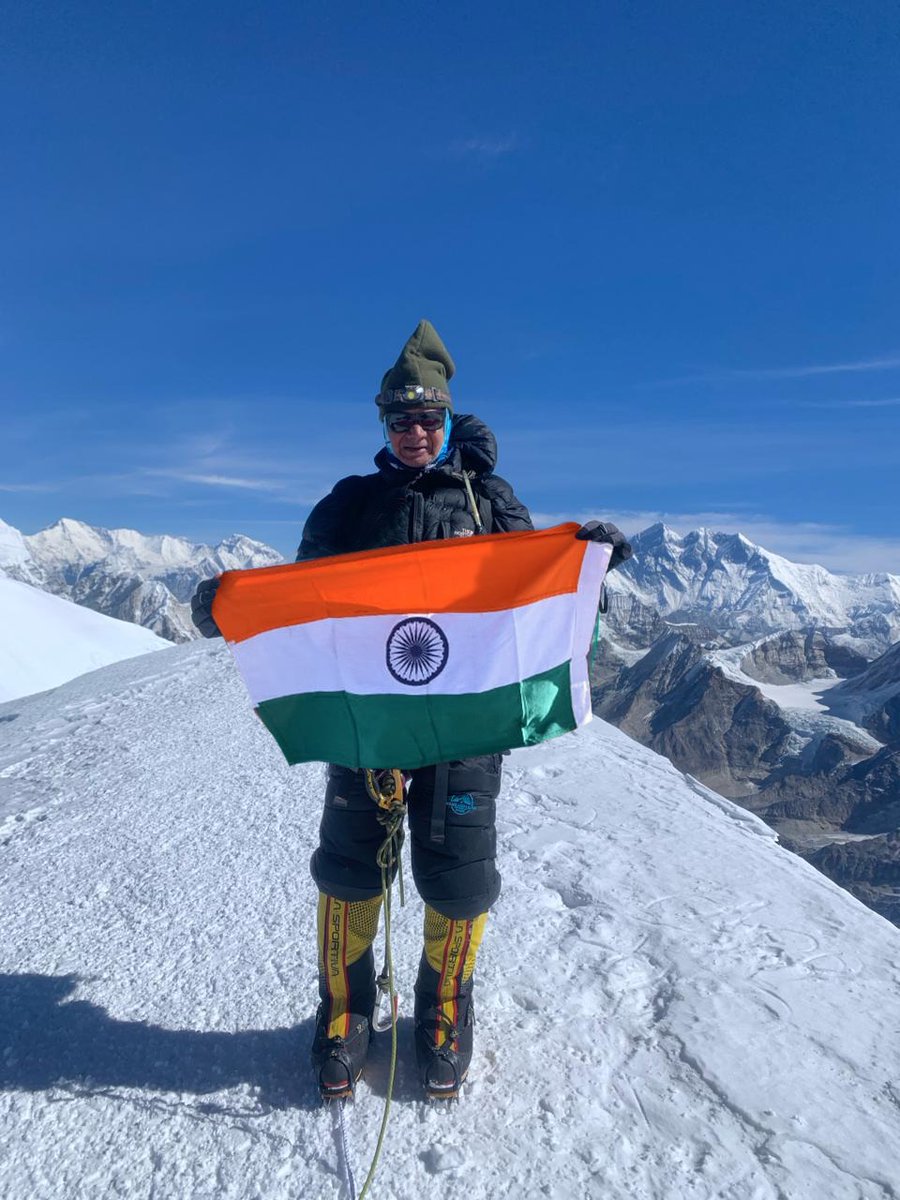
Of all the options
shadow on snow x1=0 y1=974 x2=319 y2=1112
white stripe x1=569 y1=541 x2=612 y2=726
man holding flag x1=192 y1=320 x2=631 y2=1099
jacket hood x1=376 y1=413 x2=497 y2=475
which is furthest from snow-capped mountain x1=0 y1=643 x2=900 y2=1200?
jacket hood x1=376 y1=413 x2=497 y2=475

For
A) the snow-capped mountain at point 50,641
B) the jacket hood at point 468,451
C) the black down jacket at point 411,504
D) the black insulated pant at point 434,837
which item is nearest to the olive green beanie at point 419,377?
the jacket hood at point 468,451

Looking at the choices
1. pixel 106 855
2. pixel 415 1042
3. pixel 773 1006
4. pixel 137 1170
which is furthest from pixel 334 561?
pixel 106 855

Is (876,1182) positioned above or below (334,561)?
below

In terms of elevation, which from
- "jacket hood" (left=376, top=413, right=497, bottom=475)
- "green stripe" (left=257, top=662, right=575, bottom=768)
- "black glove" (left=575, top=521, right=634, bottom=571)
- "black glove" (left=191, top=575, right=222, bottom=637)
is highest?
"jacket hood" (left=376, top=413, right=497, bottom=475)

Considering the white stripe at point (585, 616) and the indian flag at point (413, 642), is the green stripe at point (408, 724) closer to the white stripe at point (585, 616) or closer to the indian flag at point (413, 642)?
the indian flag at point (413, 642)

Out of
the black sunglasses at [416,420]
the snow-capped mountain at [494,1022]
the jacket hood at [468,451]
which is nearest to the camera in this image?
the snow-capped mountain at [494,1022]

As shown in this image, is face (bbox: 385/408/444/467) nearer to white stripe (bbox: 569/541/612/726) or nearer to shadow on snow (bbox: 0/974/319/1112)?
white stripe (bbox: 569/541/612/726)

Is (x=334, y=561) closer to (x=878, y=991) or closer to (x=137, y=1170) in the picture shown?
(x=137, y=1170)
